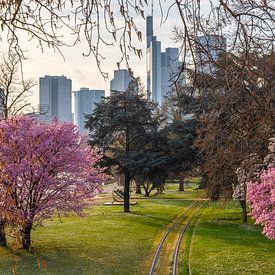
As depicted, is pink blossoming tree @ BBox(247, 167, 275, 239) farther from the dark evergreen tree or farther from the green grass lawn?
the dark evergreen tree

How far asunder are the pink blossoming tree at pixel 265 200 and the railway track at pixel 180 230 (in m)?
3.23

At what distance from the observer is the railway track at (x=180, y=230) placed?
13.7m

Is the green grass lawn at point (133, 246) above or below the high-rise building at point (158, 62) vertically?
below

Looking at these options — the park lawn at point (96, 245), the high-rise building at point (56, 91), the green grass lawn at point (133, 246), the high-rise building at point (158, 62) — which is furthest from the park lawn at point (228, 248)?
the high-rise building at point (158, 62)

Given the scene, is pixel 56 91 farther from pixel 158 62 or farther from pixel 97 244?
pixel 97 244

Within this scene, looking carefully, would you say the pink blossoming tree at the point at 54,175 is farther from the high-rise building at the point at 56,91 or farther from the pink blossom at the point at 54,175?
the high-rise building at the point at 56,91

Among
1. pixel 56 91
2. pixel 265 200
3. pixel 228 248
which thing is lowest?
pixel 228 248

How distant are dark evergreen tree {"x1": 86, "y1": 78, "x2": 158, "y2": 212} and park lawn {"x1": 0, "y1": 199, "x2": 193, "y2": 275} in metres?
3.68

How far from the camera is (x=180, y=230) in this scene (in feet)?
66.5

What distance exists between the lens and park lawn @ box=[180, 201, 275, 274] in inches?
514

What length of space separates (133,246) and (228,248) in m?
3.70

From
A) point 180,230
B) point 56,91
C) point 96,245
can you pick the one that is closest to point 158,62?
point 56,91

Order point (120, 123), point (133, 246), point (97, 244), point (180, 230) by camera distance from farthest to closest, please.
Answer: point (120, 123)
point (180, 230)
point (97, 244)
point (133, 246)

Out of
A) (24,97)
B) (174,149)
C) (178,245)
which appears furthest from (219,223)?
(24,97)
